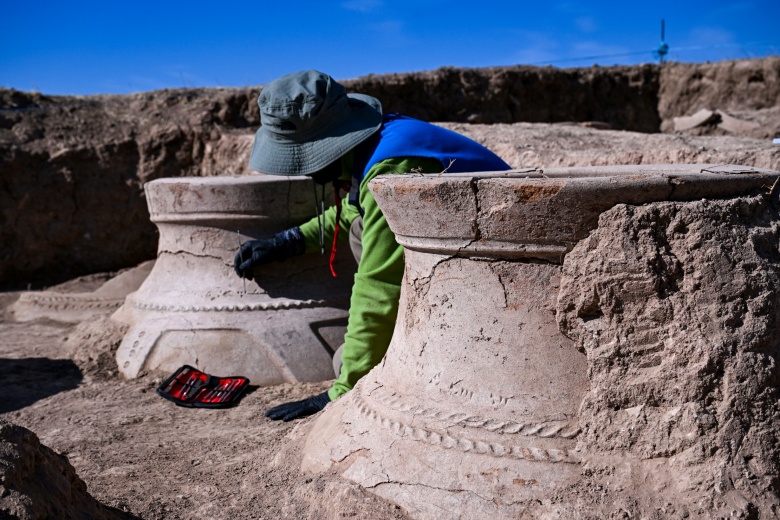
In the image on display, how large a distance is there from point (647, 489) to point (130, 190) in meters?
6.94

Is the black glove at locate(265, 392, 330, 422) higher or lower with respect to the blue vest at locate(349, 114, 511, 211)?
lower

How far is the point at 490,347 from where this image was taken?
2.02 metres

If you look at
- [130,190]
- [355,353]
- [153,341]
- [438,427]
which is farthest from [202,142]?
[438,427]

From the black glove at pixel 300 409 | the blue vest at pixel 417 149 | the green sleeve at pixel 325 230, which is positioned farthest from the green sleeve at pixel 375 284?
the green sleeve at pixel 325 230

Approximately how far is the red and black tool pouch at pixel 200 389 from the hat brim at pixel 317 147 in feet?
3.53

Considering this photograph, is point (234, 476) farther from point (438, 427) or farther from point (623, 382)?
point (623, 382)

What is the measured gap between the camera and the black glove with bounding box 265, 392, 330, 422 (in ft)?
10.3

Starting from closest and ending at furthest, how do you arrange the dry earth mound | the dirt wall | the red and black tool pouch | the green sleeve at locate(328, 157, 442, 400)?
the dry earth mound → the green sleeve at locate(328, 157, 442, 400) → the red and black tool pouch → the dirt wall

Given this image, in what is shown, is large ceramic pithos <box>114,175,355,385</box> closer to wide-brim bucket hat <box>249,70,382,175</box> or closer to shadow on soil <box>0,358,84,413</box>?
shadow on soil <box>0,358,84,413</box>

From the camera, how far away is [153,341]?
405 cm

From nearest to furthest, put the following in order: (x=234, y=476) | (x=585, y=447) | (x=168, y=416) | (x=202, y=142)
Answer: (x=585, y=447), (x=234, y=476), (x=168, y=416), (x=202, y=142)

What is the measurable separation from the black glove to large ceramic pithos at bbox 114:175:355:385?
56 centimetres

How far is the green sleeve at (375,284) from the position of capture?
290 cm

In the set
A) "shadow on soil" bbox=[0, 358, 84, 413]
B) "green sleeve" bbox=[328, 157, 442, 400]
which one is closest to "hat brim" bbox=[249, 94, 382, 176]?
"green sleeve" bbox=[328, 157, 442, 400]
